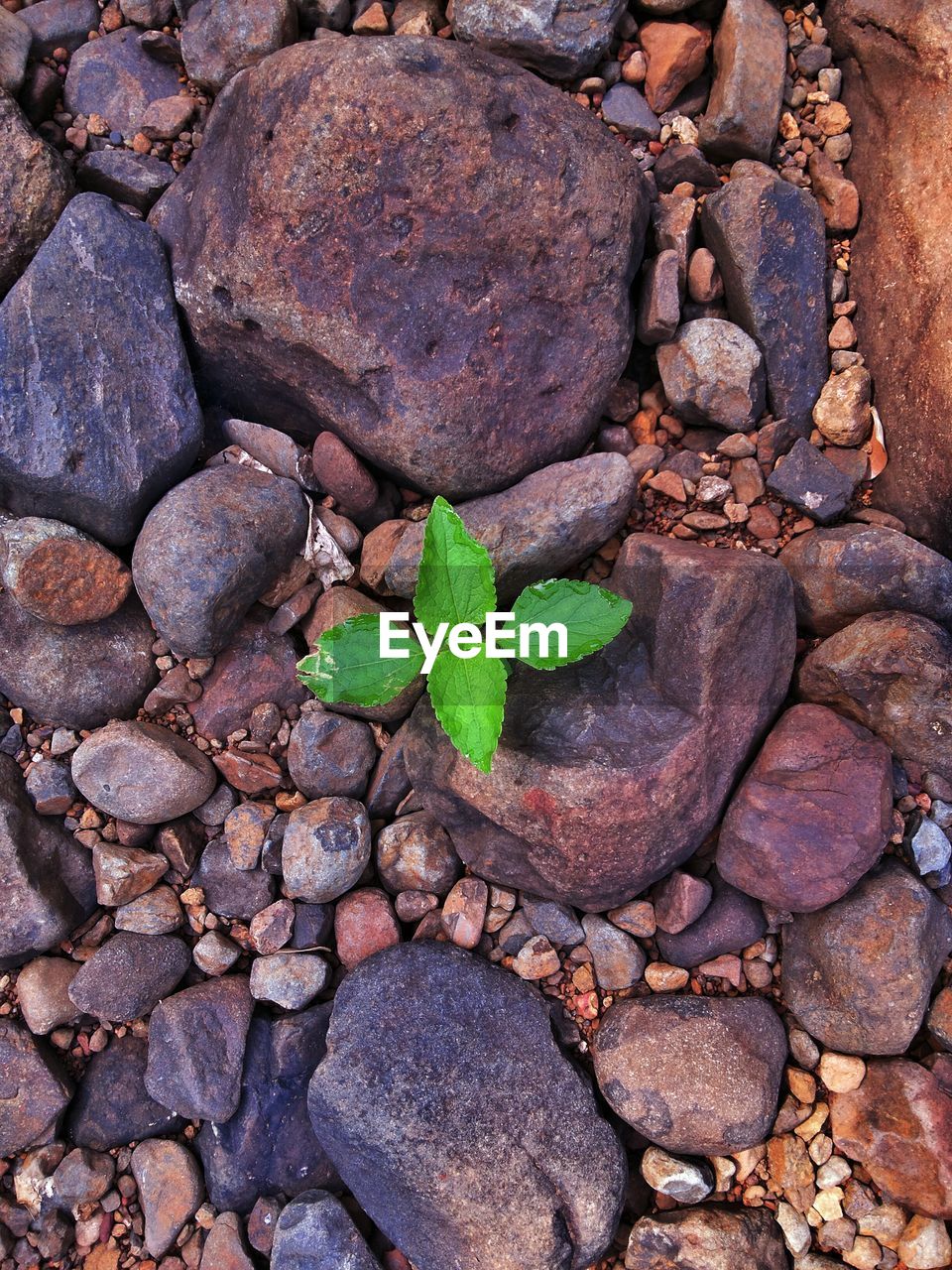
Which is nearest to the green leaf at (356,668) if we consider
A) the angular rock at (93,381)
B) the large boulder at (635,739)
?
the large boulder at (635,739)

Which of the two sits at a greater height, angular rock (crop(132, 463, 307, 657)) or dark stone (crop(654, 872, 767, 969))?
angular rock (crop(132, 463, 307, 657))

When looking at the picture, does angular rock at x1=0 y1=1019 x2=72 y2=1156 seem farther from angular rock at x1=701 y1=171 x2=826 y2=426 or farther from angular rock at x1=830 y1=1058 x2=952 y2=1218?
angular rock at x1=701 y1=171 x2=826 y2=426

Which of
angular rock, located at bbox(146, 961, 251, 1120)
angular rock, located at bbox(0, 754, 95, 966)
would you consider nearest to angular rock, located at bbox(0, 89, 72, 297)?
angular rock, located at bbox(0, 754, 95, 966)

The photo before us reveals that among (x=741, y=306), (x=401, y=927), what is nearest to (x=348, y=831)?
(x=401, y=927)

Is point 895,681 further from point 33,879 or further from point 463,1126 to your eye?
point 33,879

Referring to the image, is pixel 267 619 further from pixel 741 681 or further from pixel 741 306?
pixel 741 306

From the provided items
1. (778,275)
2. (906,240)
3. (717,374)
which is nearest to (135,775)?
(717,374)
